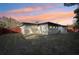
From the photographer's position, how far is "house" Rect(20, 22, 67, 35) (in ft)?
8.18

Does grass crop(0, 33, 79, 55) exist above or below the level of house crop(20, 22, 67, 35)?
below

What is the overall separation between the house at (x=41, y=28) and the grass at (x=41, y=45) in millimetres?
57

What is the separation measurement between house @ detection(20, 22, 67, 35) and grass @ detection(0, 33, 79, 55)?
57 mm

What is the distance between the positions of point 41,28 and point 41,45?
194 mm

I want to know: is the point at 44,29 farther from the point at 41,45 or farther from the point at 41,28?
the point at 41,45

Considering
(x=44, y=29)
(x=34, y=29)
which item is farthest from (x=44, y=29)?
(x=34, y=29)

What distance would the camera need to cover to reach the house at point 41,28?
2.49 metres

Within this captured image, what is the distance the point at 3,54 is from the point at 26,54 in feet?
0.85

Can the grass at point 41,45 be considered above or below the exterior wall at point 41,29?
below

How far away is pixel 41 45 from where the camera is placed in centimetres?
249

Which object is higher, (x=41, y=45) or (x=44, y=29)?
(x=44, y=29)

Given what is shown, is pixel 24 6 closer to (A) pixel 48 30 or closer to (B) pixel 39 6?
(B) pixel 39 6

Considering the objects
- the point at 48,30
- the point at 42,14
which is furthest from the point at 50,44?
the point at 42,14

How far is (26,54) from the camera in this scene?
249 cm
